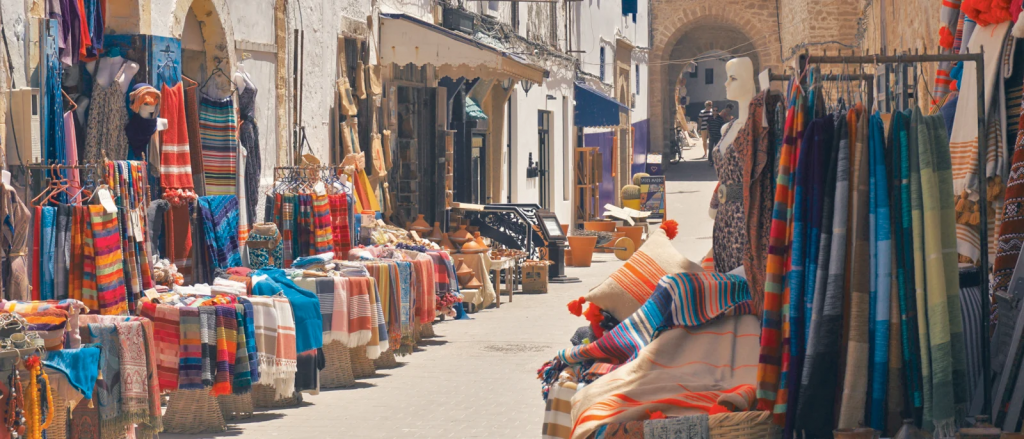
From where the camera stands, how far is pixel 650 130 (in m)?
37.6

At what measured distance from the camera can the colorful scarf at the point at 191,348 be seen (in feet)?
21.5

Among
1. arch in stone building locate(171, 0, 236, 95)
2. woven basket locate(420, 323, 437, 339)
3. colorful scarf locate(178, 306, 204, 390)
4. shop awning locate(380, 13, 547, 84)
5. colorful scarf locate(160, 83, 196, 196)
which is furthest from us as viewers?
shop awning locate(380, 13, 547, 84)

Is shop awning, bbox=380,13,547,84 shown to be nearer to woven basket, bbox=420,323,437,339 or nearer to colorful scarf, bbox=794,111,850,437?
woven basket, bbox=420,323,437,339

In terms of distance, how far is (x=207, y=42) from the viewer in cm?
918

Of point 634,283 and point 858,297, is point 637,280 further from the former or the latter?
point 858,297

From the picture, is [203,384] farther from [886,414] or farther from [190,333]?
[886,414]

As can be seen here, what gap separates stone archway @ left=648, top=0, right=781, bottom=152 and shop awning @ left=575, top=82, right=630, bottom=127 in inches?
503

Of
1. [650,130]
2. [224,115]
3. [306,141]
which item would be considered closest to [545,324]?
[306,141]

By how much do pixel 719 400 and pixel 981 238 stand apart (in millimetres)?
1055

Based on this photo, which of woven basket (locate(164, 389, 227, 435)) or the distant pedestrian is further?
the distant pedestrian

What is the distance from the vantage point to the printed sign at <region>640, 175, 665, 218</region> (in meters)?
22.9

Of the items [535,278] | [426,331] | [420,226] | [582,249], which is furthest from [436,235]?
[582,249]

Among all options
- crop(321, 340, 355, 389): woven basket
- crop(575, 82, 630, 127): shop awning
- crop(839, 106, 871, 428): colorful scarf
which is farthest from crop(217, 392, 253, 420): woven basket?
crop(575, 82, 630, 127): shop awning

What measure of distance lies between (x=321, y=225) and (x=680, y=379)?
5429 millimetres
